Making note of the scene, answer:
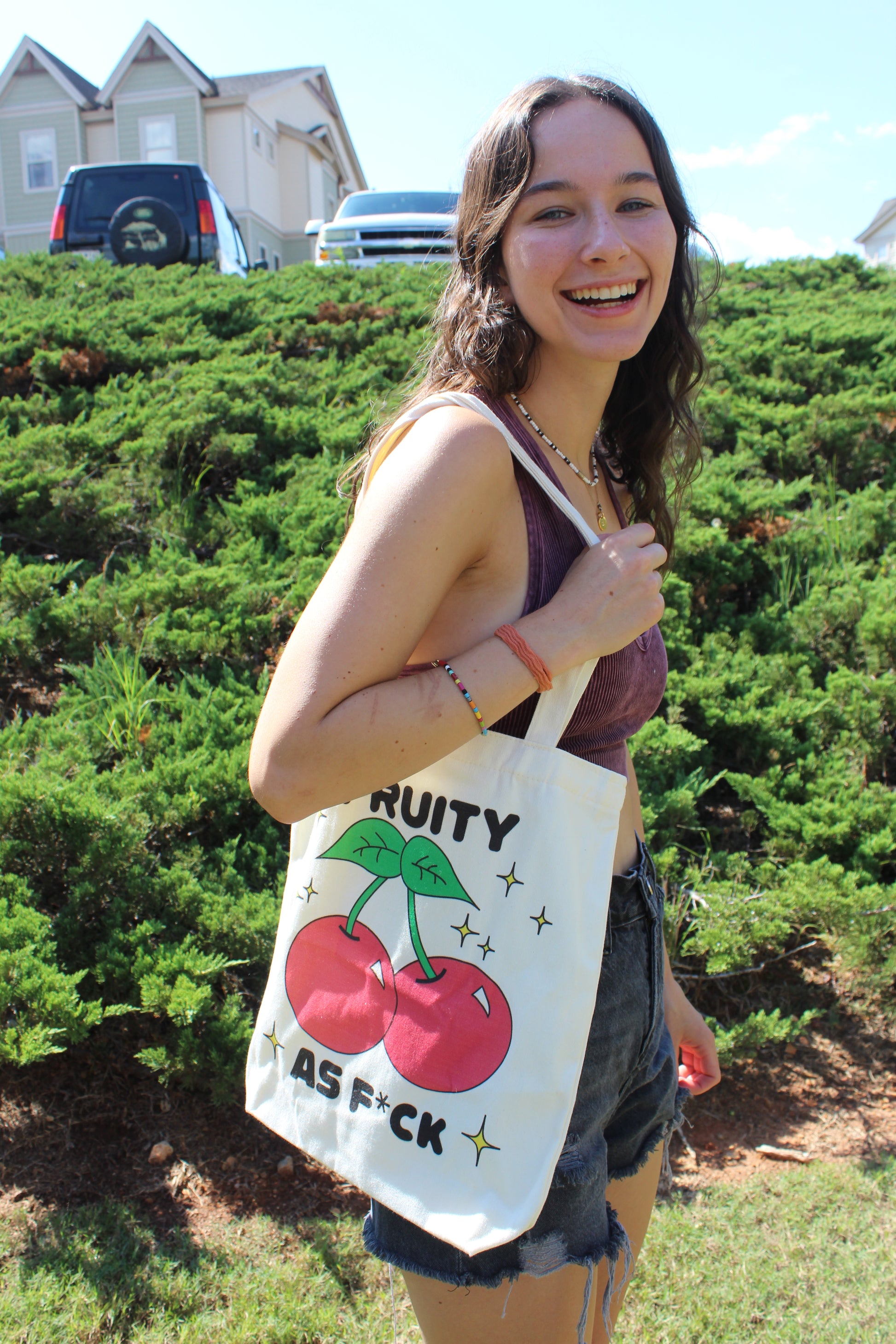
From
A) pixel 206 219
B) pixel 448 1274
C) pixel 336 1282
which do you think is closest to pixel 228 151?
pixel 206 219

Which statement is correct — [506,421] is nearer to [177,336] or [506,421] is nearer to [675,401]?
[675,401]

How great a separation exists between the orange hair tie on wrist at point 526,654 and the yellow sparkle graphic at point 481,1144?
1.80ft

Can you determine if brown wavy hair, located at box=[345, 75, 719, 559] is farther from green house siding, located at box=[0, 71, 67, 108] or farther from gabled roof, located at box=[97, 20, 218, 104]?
green house siding, located at box=[0, 71, 67, 108]

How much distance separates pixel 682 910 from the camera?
310 centimetres

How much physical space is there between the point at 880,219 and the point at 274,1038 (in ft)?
140

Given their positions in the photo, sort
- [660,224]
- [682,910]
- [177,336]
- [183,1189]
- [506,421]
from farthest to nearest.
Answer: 1. [177,336]
2. [682,910]
3. [183,1189]
4. [660,224]
5. [506,421]

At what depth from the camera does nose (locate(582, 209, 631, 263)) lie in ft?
4.55

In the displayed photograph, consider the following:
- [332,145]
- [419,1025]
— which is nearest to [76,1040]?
[419,1025]

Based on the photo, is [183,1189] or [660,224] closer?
[660,224]

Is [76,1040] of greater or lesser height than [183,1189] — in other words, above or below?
above

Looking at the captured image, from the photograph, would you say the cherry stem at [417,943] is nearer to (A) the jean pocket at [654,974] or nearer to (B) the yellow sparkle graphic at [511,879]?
(B) the yellow sparkle graphic at [511,879]

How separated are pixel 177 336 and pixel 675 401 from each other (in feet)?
18.0

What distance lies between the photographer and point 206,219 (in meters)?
9.80

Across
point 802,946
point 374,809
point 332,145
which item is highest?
point 332,145
